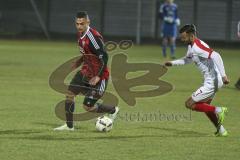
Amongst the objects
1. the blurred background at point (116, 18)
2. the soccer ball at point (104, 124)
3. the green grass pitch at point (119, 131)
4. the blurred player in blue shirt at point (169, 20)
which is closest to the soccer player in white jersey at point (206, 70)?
the green grass pitch at point (119, 131)

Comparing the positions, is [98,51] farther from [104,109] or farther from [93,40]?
[104,109]

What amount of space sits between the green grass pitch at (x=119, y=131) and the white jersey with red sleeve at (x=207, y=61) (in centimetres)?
90

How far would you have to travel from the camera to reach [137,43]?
134 feet

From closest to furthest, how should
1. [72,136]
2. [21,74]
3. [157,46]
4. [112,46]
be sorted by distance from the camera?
[72,136], [112,46], [21,74], [157,46]

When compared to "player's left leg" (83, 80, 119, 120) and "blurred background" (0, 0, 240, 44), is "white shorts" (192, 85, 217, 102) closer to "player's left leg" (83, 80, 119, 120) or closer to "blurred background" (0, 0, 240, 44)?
"player's left leg" (83, 80, 119, 120)

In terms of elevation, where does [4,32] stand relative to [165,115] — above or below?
below

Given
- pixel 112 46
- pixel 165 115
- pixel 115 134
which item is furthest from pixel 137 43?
pixel 115 134

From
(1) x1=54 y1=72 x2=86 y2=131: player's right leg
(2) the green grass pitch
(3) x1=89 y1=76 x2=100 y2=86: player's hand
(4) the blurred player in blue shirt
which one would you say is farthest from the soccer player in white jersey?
(4) the blurred player in blue shirt

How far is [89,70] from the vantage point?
11797 millimetres

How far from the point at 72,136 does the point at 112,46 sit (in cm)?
625

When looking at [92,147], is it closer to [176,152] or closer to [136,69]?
[176,152]

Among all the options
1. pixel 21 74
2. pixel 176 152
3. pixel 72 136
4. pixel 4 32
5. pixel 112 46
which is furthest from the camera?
pixel 4 32

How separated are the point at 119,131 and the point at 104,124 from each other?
13.0 inches

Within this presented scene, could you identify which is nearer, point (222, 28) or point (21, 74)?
point (21, 74)
